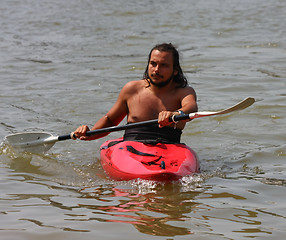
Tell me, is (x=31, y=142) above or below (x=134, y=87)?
below

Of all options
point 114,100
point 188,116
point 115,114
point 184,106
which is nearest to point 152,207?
point 188,116

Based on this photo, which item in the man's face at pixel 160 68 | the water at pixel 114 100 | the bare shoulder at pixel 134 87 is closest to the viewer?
the water at pixel 114 100

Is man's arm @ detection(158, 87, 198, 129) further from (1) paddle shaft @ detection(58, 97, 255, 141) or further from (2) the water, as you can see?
(2) the water

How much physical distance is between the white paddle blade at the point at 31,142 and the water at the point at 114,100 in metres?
0.09

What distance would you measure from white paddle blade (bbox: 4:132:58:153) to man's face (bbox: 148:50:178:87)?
55.2 inches

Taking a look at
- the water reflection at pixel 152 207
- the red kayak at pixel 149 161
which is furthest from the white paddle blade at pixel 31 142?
the water reflection at pixel 152 207

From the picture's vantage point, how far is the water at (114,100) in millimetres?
3793

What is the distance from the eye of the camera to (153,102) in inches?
212

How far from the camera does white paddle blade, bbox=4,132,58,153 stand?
19.8 feet

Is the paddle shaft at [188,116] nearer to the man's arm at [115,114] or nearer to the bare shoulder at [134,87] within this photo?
the man's arm at [115,114]

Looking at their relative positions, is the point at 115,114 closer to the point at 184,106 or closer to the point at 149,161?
the point at 184,106

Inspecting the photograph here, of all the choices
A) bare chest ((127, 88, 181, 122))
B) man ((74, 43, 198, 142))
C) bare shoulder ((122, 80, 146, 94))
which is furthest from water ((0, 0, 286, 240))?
bare shoulder ((122, 80, 146, 94))

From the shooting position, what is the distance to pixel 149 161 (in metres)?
4.84

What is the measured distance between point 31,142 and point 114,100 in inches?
105
